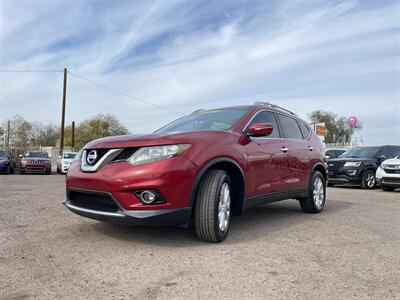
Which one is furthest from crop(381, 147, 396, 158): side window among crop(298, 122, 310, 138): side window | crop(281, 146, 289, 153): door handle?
crop(281, 146, 289, 153): door handle

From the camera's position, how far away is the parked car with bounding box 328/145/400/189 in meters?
13.0

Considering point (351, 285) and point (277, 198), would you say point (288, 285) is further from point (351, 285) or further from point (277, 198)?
point (277, 198)

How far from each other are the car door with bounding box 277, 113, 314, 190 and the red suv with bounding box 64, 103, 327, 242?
2.06 ft

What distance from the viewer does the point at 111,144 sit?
A: 3936 mm

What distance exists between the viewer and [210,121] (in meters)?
5.10

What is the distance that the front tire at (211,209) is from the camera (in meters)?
3.93

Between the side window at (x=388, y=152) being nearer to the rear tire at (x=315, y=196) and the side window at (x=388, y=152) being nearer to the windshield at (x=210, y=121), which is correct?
the rear tire at (x=315, y=196)

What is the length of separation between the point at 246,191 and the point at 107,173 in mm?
1723

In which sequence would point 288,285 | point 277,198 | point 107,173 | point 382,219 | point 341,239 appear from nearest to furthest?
1. point 288,285
2. point 107,173
3. point 341,239
4. point 277,198
5. point 382,219

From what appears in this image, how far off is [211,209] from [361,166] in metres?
10.6

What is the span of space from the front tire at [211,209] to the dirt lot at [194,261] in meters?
0.13

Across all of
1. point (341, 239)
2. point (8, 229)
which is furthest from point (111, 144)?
point (341, 239)

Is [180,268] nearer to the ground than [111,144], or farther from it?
nearer to the ground

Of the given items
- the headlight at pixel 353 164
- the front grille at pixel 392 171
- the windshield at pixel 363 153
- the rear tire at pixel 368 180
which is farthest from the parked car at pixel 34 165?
the front grille at pixel 392 171
